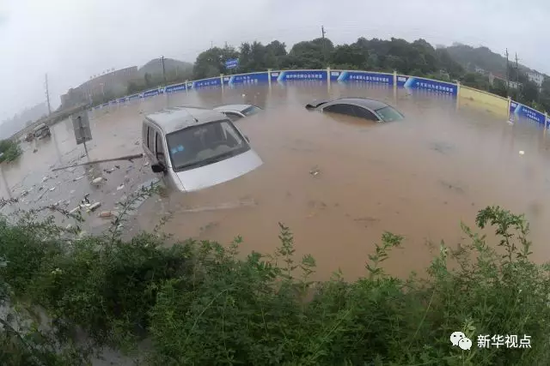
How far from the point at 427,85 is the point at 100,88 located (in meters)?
19.2

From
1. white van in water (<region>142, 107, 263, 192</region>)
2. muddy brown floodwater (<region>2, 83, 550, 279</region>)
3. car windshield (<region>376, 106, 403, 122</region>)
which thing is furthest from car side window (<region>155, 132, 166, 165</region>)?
car windshield (<region>376, 106, 403, 122</region>)

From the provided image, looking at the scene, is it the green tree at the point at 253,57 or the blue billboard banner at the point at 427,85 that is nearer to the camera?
the blue billboard banner at the point at 427,85

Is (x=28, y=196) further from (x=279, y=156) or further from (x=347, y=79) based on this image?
(x=347, y=79)

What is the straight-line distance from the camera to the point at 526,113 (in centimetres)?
1168

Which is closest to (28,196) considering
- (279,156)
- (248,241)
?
(279,156)

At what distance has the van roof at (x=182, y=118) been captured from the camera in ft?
24.1

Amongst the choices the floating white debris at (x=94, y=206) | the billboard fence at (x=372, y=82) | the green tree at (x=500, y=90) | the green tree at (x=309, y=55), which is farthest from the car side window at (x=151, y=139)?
the green tree at (x=309, y=55)

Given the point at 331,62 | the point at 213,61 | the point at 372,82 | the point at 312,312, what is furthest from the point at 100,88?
the point at 312,312

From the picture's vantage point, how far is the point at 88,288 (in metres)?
3.85

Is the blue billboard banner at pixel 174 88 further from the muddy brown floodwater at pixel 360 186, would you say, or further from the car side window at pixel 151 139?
the car side window at pixel 151 139

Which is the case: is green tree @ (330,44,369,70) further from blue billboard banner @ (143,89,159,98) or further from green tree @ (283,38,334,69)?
blue billboard banner @ (143,89,159,98)

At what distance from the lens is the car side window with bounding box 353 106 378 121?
10281 millimetres

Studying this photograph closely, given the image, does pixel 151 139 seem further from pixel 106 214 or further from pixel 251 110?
pixel 251 110

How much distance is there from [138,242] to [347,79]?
16379 mm
